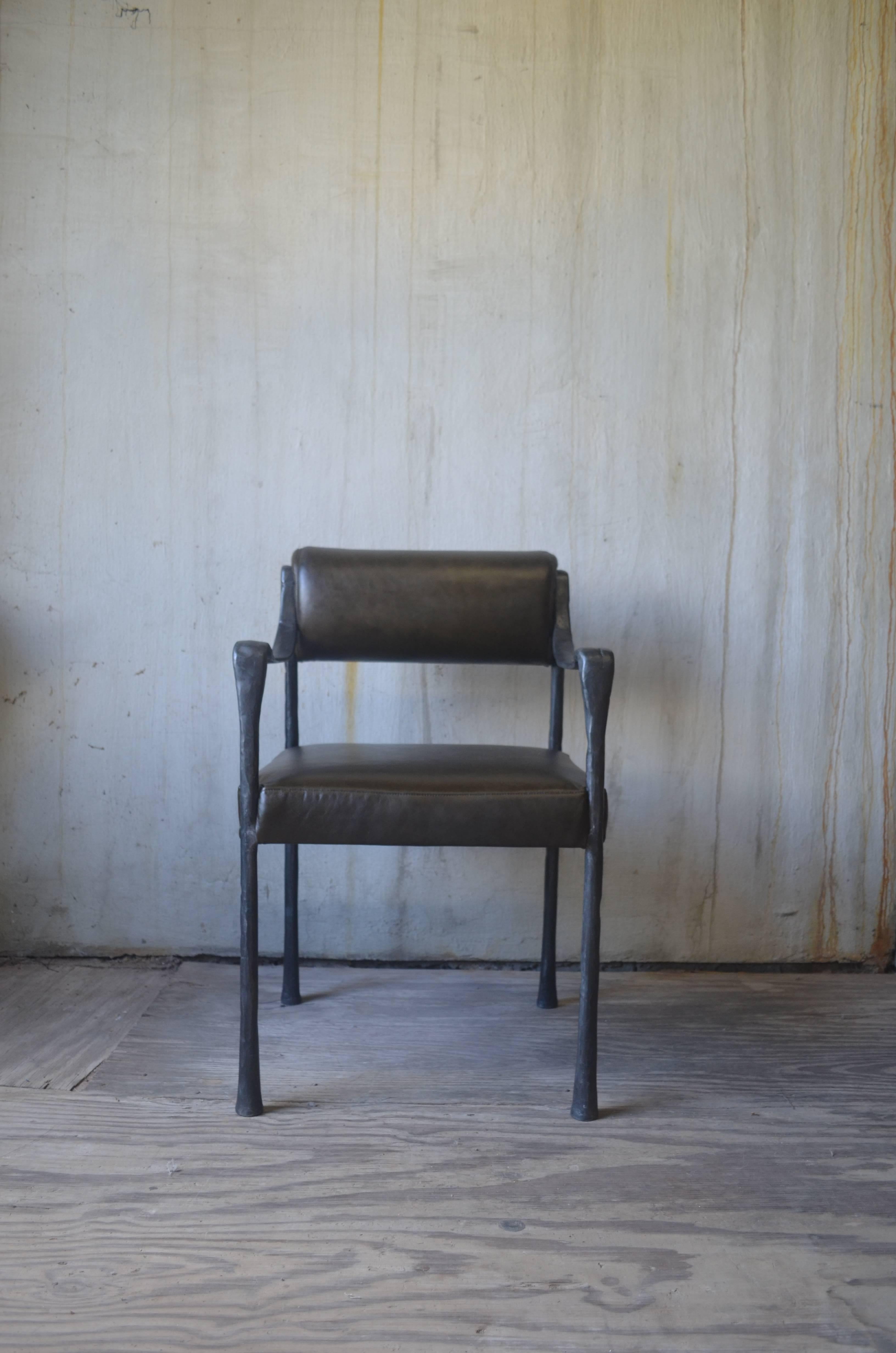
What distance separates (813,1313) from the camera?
113cm

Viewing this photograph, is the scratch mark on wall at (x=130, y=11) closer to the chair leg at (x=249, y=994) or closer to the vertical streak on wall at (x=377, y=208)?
the vertical streak on wall at (x=377, y=208)

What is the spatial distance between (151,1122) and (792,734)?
5.21ft

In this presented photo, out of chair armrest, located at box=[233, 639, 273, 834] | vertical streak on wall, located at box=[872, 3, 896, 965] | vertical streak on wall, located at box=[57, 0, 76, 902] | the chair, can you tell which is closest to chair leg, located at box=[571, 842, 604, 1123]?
the chair

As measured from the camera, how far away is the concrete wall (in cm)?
223

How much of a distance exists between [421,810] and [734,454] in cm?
123


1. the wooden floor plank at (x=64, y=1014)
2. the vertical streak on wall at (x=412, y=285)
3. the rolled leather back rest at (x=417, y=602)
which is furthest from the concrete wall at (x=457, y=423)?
the rolled leather back rest at (x=417, y=602)

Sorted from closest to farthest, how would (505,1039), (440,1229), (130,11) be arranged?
1. (440,1229)
2. (505,1039)
3. (130,11)

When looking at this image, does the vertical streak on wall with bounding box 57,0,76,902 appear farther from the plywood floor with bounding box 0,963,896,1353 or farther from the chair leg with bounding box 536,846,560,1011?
the chair leg with bounding box 536,846,560,1011

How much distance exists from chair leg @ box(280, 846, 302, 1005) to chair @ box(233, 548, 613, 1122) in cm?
29

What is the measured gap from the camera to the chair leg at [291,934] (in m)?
2.06

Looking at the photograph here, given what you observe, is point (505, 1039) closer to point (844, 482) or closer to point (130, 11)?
point (844, 482)

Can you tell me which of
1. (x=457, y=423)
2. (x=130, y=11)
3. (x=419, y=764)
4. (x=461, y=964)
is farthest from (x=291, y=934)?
(x=130, y=11)

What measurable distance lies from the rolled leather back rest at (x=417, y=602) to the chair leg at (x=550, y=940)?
0.48 meters

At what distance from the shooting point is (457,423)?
227 centimetres
